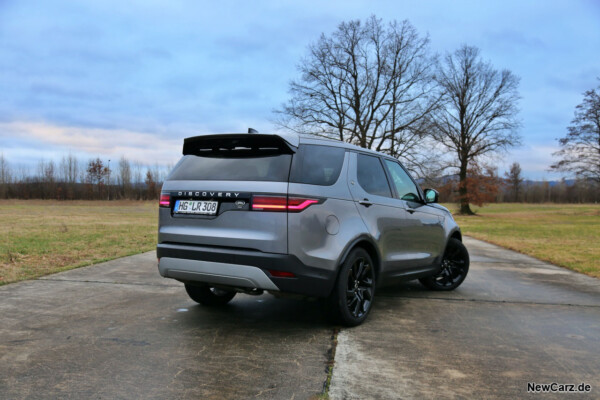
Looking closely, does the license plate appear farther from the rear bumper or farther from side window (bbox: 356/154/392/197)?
side window (bbox: 356/154/392/197)

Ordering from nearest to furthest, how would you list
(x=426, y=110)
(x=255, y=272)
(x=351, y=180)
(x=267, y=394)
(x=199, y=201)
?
(x=267, y=394), (x=255, y=272), (x=199, y=201), (x=351, y=180), (x=426, y=110)

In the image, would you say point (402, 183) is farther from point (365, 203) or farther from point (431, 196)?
point (365, 203)

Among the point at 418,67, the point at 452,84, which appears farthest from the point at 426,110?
the point at 452,84

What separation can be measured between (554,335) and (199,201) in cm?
350

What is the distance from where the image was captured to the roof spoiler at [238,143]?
392 cm

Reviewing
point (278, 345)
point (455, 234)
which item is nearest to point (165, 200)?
point (278, 345)

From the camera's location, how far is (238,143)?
4.10 meters

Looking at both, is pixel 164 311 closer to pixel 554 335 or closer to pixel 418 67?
pixel 554 335

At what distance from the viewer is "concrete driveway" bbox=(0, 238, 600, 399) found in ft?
9.45

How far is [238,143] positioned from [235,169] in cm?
27

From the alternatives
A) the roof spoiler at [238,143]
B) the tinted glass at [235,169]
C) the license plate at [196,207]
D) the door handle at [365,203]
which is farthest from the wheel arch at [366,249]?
the license plate at [196,207]

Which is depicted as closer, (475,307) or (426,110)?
(475,307)

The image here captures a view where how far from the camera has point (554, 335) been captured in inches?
163

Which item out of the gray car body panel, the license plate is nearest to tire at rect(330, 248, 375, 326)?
the gray car body panel
